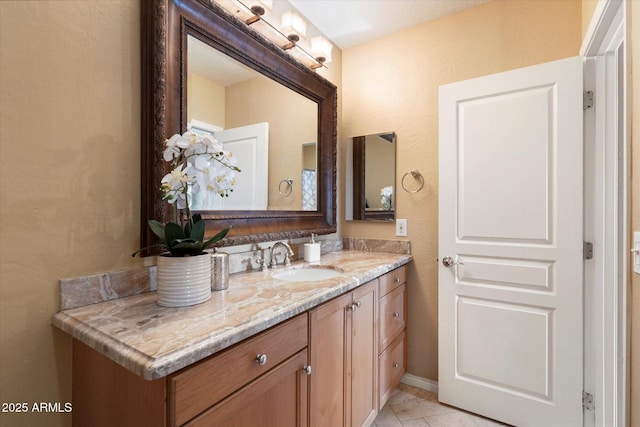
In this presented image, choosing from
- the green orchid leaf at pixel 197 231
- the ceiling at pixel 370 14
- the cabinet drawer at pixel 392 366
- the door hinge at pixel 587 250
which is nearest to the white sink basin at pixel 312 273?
the cabinet drawer at pixel 392 366

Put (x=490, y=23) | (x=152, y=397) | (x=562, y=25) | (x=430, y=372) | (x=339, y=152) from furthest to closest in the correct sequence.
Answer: (x=339, y=152)
(x=430, y=372)
(x=490, y=23)
(x=562, y=25)
(x=152, y=397)

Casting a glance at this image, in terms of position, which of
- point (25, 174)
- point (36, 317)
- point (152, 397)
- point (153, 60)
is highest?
point (153, 60)

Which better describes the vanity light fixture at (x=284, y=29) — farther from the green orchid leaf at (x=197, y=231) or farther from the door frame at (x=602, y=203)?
the door frame at (x=602, y=203)

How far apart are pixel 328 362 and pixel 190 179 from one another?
0.90m

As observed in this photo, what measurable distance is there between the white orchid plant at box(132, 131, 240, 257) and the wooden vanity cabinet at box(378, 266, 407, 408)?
1075 millimetres

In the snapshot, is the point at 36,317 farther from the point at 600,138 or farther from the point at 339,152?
the point at 600,138

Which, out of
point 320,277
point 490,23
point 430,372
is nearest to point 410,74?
point 490,23

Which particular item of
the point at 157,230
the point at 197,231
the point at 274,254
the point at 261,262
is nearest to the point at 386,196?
the point at 274,254

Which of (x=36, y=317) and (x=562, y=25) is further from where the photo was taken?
(x=562, y=25)

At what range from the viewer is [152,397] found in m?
0.69

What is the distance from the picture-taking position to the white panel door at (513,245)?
1528mm

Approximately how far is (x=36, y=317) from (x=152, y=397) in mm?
504

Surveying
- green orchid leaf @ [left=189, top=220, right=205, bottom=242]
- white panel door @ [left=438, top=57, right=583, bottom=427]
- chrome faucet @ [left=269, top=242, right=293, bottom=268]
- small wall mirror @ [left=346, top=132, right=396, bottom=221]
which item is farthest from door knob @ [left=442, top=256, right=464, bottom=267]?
green orchid leaf @ [left=189, top=220, right=205, bottom=242]

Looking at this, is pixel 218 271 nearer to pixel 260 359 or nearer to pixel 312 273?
pixel 260 359
